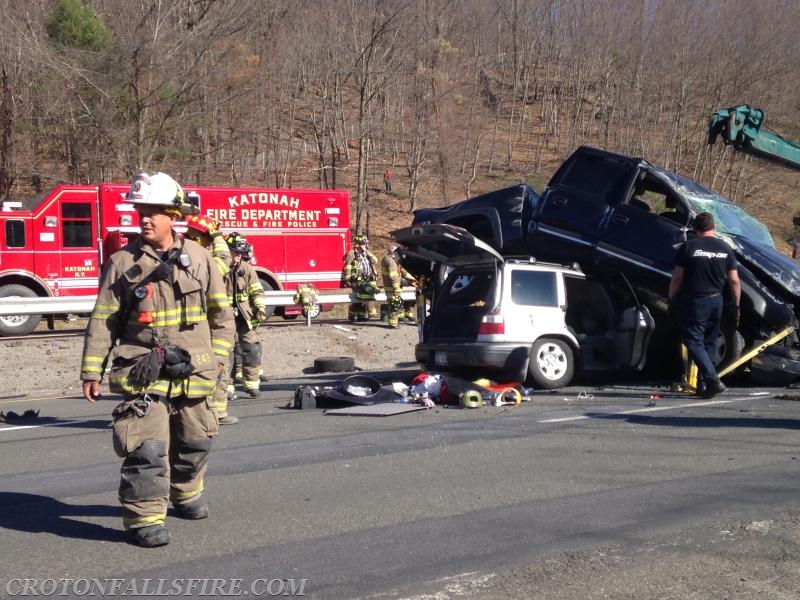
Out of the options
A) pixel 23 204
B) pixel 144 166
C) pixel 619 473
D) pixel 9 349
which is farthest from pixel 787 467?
pixel 144 166

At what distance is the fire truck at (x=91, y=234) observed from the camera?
63.6ft

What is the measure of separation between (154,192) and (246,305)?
199 inches

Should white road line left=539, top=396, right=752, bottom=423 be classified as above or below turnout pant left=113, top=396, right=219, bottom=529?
below

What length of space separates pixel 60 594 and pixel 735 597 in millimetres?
3123

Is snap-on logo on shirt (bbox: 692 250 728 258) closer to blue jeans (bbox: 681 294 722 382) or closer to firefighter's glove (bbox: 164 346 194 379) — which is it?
blue jeans (bbox: 681 294 722 382)

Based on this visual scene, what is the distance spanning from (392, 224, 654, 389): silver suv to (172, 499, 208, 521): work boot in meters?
5.49

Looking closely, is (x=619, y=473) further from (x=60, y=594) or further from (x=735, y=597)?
(x=60, y=594)

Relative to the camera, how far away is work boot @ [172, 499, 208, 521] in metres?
5.41

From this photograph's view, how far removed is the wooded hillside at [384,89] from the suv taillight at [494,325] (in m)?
19.1

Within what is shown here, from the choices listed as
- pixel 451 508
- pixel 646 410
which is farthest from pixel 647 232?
pixel 451 508

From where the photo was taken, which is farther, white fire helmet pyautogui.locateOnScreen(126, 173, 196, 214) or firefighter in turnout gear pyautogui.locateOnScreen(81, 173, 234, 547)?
white fire helmet pyautogui.locateOnScreen(126, 173, 196, 214)

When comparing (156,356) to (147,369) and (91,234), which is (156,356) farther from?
(91,234)

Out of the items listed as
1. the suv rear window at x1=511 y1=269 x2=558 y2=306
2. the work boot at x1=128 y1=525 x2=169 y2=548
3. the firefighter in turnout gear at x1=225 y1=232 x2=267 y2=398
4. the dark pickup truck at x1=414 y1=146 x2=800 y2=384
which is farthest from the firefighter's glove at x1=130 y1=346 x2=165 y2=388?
the dark pickup truck at x1=414 y1=146 x2=800 y2=384

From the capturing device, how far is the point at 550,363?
35.7 feet
